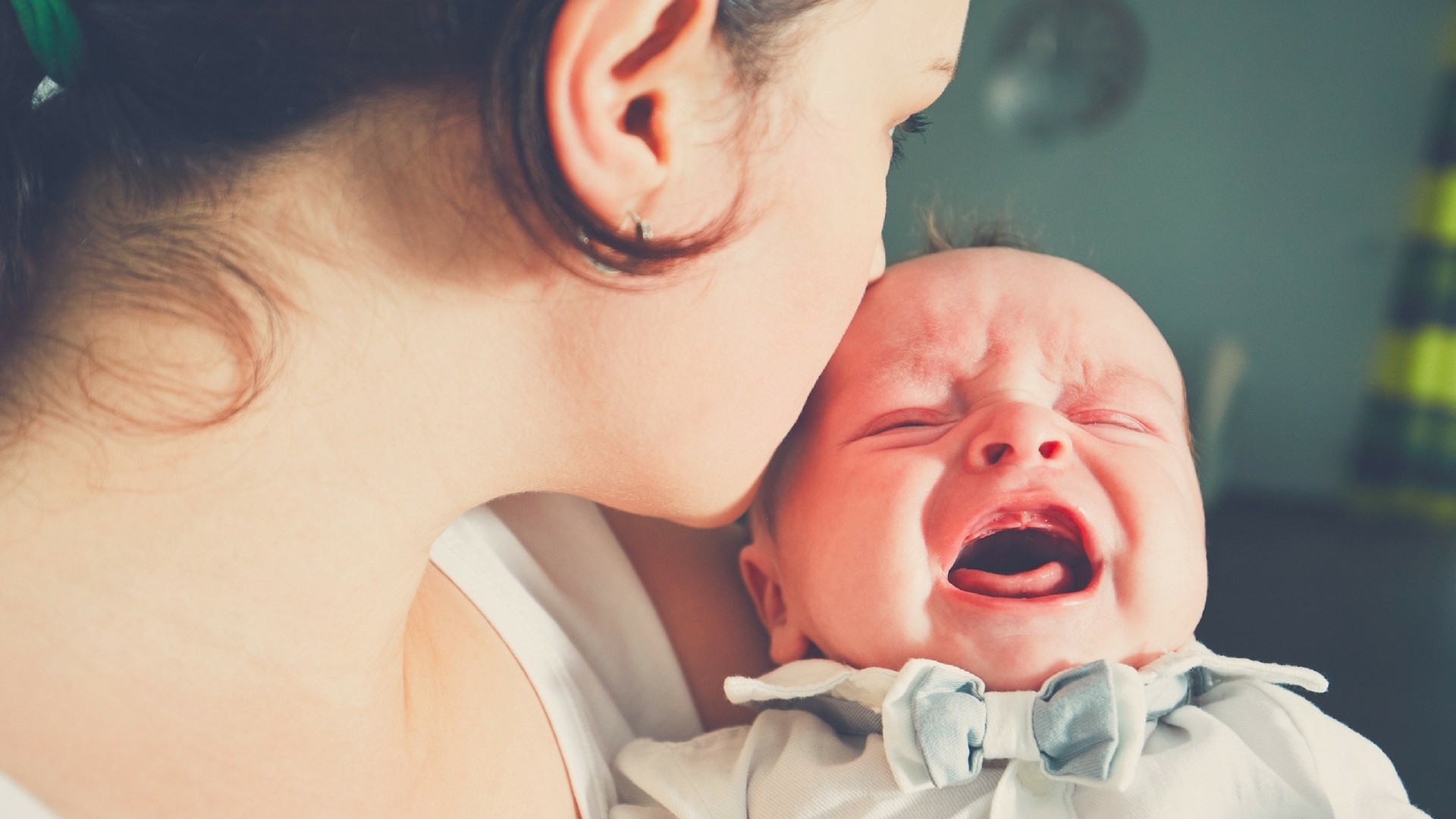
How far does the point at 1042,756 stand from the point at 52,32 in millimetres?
873

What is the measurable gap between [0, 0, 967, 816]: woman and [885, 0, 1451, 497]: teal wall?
427 cm

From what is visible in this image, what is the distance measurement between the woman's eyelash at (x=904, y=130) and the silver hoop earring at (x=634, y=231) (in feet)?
0.92

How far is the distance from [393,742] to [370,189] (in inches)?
17.0

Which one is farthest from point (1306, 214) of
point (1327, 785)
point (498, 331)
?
point (498, 331)

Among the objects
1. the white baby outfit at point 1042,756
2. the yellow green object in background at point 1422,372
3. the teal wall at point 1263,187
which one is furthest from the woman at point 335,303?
the yellow green object in background at point 1422,372

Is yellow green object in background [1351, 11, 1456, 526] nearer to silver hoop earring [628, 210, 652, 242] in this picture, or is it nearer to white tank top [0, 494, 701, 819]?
white tank top [0, 494, 701, 819]

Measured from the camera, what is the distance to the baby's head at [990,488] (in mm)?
897

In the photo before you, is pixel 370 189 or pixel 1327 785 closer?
pixel 370 189

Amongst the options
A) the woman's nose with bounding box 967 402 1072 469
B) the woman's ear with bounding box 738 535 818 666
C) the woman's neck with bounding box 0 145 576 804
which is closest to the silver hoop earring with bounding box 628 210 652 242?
the woman's neck with bounding box 0 145 576 804

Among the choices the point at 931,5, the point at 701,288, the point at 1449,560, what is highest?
the point at 931,5

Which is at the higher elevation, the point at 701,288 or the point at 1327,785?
the point at 701,288

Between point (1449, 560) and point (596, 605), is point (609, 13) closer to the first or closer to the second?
point (596, 605)

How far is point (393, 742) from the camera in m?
0.81

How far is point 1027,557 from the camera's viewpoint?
3.23 feet
